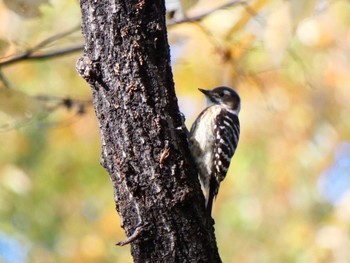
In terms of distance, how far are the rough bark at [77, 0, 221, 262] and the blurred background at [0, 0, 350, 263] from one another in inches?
168

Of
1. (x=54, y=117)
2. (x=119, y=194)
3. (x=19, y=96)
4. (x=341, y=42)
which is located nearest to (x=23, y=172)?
(x=54, y=117)

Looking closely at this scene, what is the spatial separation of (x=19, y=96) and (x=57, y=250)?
18.5ft

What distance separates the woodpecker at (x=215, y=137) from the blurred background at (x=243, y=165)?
1.12 metres

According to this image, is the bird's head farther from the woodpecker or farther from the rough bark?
the rough bark

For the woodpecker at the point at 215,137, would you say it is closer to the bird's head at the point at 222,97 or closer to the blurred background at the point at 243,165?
the bird's head at the point at 222,97

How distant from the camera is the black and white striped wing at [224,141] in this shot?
5.93 m

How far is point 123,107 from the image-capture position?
142 inches

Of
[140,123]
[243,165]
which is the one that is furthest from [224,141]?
[243,165]

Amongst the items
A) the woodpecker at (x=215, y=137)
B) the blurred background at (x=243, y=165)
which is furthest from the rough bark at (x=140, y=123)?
the blurred background at (x=243, y=165)

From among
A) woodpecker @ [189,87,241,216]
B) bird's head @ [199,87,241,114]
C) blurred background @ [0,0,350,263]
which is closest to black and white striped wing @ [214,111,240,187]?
woodpecker @ [189,87,241,216]

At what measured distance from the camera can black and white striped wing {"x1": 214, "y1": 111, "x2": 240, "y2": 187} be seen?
19.4 ft

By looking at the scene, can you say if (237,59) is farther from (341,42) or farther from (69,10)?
(341,42)

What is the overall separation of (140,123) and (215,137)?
2.57 meters

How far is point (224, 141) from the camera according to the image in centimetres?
614
